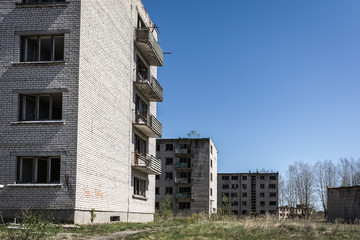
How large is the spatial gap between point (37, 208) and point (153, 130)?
13682 mm

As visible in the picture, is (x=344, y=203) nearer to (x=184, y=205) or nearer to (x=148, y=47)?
(x=184, y=205)

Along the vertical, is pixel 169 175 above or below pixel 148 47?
below

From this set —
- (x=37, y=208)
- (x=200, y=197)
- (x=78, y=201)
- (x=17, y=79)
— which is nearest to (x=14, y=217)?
(x=37, y=208)

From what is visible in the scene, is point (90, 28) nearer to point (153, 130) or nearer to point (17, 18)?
point (17, 18)

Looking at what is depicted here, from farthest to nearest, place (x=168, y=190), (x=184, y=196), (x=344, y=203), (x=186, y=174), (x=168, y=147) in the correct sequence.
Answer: (x=168, y=147)
(x=186, y=174)
(x=168, y=190)
(x=184, y=196)
(x=344, y=203)

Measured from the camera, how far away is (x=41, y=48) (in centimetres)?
2092

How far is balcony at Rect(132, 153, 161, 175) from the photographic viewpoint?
29.6 metres

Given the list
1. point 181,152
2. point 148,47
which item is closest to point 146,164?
point 148,47

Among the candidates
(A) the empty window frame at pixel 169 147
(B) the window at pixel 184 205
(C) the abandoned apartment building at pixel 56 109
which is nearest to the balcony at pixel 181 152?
(A) the empty window frame at pixel 169 147

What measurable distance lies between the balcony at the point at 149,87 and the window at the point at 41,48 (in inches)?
354

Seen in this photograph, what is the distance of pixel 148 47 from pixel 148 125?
18.5 feet

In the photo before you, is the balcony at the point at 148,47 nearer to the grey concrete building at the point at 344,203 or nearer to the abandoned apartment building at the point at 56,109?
the abandoned apartment building at the point at 56,109

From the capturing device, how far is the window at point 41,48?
2061 cm

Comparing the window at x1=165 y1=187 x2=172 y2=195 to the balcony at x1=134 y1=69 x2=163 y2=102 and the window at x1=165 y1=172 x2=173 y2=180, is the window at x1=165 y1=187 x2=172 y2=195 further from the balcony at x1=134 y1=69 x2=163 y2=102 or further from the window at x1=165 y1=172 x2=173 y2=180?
the balcony at x1=134 y1=69 x2=163 y2=102
